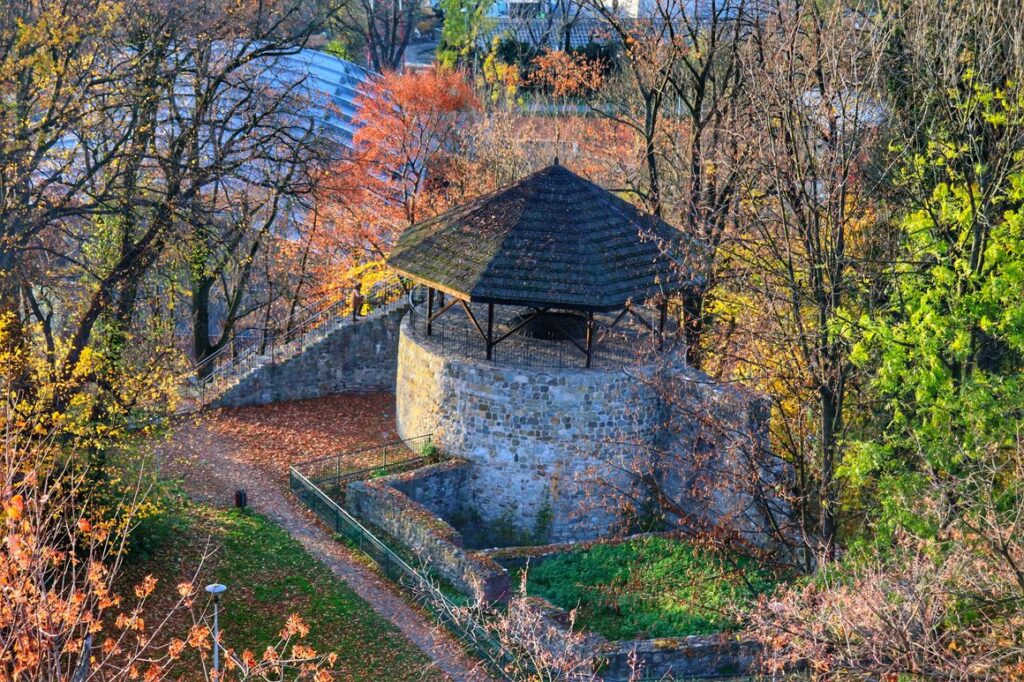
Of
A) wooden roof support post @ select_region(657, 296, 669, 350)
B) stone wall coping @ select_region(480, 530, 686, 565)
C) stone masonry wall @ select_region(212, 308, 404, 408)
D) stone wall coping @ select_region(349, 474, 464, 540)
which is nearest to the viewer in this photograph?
stone wall coping @ select_region(349, 474, 464, 540)

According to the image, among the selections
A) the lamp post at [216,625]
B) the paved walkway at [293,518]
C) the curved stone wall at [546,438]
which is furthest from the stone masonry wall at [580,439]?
the lamp post at [216,625]

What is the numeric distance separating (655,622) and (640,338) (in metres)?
6.86

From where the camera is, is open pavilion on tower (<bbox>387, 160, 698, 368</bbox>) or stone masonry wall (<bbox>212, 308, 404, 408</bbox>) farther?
stone masonry wall (<bbox>212, 308, 404, 408</bbox>)

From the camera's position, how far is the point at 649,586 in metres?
18.5

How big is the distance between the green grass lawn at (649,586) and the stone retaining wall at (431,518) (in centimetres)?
131

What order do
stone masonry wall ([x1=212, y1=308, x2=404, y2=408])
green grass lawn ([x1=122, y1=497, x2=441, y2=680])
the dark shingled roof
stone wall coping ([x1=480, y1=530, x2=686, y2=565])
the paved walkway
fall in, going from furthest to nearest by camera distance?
stone masonry wall ([x1=212, y1=308, x2=404, y2=408]) → the dark shingled roof → stone wall coping ([x1=480, y1=530, x2=686, y2=565]) → the paved walkway → green grass lawn ([x1=122, y1=497, x2=441, y2=680])

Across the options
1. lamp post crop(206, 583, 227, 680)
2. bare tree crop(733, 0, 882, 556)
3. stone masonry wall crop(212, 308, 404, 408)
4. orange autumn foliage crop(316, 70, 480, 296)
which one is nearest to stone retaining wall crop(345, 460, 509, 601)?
lamp post crop(206, 583, 227, 680)

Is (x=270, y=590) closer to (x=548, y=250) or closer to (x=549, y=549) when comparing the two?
(x=549, y=549)

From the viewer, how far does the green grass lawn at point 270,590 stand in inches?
625

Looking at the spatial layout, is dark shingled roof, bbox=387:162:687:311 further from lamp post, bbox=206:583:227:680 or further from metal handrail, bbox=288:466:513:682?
lamp post, bbox=206:583:227:680

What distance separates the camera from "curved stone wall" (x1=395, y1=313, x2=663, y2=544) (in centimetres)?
2055

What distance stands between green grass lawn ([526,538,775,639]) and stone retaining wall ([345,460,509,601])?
4.30 ft

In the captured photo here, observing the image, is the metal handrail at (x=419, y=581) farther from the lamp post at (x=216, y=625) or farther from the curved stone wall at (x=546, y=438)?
the lamp post at (x=216, y=625)

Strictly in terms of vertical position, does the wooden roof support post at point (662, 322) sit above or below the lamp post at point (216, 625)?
above
